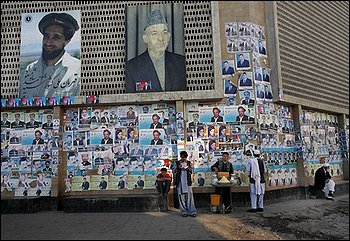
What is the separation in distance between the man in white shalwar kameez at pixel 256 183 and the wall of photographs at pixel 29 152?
200 inches

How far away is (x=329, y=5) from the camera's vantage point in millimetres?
11867

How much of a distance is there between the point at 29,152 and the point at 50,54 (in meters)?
2.79

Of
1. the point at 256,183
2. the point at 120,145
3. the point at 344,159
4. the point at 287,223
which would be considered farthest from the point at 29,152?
the point at 344,159

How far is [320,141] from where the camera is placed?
10.8m

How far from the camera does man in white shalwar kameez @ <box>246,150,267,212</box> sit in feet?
25.2

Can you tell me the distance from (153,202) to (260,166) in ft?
9.01

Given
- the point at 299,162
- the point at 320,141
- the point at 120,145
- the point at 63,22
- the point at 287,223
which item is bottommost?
the point at 287,223

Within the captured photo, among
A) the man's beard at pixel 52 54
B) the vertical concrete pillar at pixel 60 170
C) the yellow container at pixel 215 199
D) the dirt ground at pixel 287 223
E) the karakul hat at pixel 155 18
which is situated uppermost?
the karakul hat at pixel 155 18

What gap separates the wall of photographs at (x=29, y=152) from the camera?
8.69 metres

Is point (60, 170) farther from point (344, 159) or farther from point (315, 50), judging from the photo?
point (344, 159)

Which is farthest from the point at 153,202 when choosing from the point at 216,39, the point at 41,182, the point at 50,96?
the point at 216,39

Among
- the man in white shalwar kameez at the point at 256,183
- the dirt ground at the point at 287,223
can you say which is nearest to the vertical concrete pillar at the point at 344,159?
the dirt ground at the point at 287,223

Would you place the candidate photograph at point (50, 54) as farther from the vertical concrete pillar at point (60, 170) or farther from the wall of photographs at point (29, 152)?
the wall of photographs at point (29, 152)

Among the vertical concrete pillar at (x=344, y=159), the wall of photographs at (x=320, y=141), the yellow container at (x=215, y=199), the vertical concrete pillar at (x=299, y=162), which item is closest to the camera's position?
the yellow container at (x=215, y=199)
